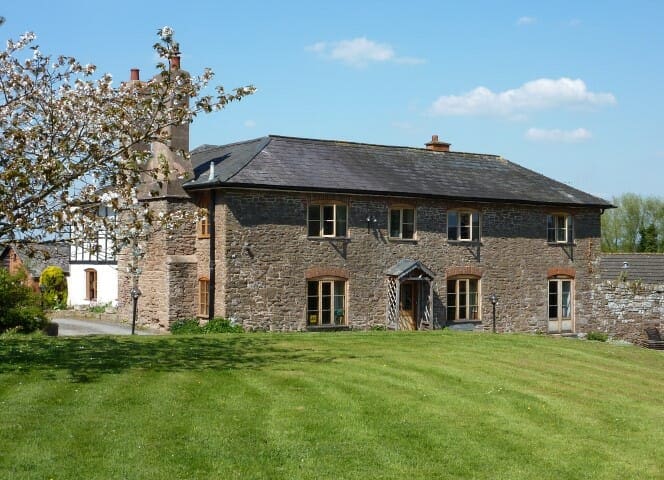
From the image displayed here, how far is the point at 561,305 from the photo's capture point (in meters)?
34.6

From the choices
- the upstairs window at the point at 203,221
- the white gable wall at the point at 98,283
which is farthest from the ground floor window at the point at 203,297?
the white gable wall at the point at 98,283

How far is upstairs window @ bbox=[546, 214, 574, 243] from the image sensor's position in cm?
3441

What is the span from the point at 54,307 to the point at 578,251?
2472 centimetres

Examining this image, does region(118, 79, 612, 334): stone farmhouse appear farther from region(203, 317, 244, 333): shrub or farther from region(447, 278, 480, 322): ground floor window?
region(203, 317, 244, 333): shrub

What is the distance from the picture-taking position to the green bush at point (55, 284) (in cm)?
4278

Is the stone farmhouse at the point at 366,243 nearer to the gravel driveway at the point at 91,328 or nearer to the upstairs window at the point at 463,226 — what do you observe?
the upstairs window at the point at 463,226

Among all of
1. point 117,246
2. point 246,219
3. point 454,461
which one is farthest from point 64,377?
point 246,219

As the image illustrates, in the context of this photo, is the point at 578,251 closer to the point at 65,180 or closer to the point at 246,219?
the point at 246,219

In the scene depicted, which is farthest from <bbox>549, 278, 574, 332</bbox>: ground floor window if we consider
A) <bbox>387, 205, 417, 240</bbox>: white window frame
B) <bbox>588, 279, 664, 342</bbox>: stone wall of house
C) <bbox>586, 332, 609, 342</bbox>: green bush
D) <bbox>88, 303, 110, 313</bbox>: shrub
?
<bbox>88, 303, 110, 313</bbox>: shrub

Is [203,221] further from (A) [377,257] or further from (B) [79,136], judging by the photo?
(B) [79,136]

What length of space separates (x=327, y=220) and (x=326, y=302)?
2806mm

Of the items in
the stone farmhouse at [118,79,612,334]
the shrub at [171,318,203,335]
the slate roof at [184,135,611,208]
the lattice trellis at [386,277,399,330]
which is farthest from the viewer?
the lattice trellis at [386,277,399,330]

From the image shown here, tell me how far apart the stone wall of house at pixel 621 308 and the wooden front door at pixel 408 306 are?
838 cm

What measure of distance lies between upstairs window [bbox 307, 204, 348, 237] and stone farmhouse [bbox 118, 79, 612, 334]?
0.05 metres
